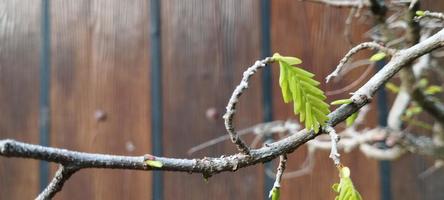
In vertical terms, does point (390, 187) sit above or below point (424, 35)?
below

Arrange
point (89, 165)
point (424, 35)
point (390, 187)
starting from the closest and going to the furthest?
1. point (89, 165)
2. point (424, 35)
3. point (390, 187)

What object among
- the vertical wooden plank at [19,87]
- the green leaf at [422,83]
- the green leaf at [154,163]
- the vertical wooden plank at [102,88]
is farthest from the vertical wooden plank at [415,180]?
the green leaf at [154,163]

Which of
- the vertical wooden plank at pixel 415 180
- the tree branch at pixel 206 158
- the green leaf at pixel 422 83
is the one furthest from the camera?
the vertical wooden plank at pixel 415 180

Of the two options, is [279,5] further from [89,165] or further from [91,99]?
[89,165]

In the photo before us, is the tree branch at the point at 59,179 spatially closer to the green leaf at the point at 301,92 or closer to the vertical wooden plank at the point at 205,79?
the green leaf at the point at 301,92

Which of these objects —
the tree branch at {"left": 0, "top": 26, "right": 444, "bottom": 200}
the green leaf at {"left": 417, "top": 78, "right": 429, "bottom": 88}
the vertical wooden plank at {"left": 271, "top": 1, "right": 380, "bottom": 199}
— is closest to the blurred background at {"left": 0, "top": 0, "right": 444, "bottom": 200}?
the vertical wooden plank at {"left": 271, "top": 1, "right": 380, "bottom": 199}

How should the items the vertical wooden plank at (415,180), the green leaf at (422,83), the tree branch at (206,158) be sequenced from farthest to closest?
the vertical wooden plank at (415,180) < the green leaf at (422,83) < the tree branch at (206,158)

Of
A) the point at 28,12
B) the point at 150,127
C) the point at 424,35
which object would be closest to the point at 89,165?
the point at 424,35
